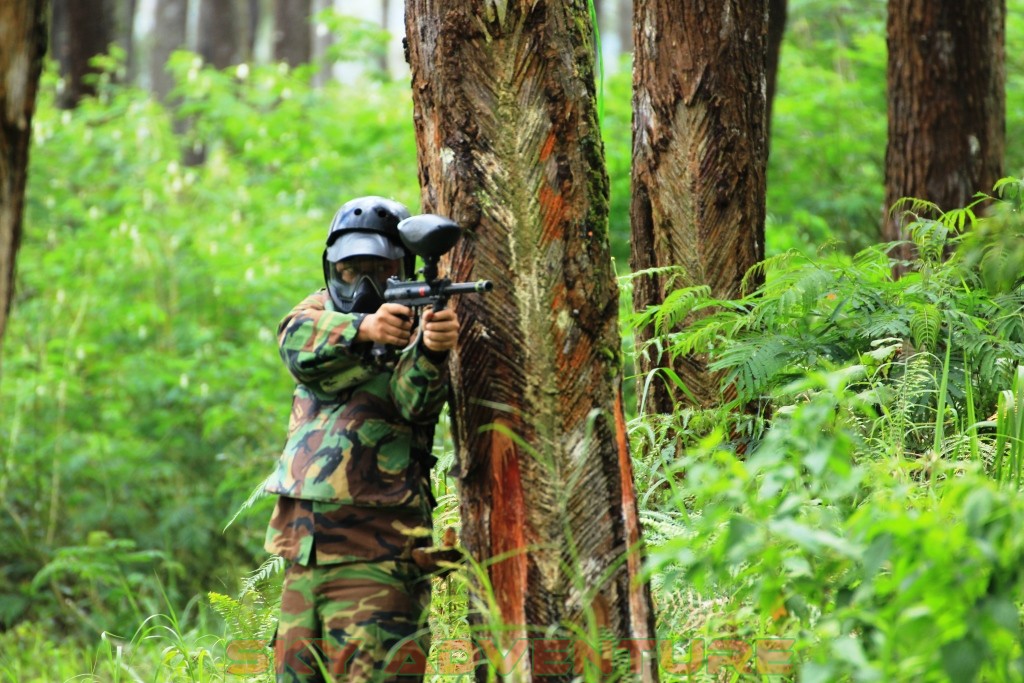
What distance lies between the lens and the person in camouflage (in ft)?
10.8

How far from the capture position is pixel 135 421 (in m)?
10.4

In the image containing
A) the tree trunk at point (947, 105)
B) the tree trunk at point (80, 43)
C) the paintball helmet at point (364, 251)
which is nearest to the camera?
the paintball helmet at point (364, 251)

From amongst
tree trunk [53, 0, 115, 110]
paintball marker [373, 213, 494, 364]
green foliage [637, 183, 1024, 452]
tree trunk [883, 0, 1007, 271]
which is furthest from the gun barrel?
tree trunk [53, 0, 115, 110]

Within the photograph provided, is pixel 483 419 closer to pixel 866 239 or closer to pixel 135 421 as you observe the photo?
pixel 866 239

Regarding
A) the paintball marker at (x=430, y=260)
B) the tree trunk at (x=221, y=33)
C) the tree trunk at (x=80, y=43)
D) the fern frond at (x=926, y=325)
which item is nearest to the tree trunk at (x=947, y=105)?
the fern frond at (x=926, y=325)

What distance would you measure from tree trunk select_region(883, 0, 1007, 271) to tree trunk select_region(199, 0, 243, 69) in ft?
53.4

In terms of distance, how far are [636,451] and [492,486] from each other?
1.26 metres

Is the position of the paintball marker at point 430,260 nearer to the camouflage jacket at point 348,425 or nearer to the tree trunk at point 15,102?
the camouflage jacket at point 348,425

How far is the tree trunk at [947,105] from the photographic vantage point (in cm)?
666

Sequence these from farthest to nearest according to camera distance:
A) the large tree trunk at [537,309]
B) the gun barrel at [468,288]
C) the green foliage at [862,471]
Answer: the large tree trunk at [537,309], the gun barrel at [468,288], the green foliage at [862,471]

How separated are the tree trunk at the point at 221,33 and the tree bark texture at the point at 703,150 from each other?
17241mm

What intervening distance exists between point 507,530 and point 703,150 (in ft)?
7.77

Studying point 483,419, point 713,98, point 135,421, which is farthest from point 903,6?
point 135,421

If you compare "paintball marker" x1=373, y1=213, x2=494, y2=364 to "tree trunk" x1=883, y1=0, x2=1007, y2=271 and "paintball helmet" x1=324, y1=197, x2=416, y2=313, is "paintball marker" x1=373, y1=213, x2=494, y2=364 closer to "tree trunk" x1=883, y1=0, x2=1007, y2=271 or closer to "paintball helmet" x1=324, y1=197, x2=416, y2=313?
"paintball helmet" x1=324, y1=197, x2=416, y2=313
